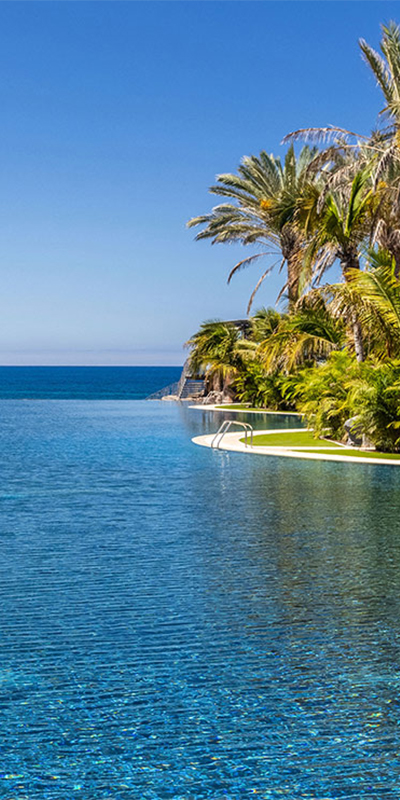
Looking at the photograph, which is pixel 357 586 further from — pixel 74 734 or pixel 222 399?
pixel 222 399

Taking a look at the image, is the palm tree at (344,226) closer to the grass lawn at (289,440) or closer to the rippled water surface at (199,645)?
the grass lawn at (289,440)

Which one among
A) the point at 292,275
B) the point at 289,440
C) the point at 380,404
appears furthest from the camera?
the point at 292,275

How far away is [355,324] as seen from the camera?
1958 centimetres

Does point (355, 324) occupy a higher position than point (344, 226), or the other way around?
point (344, 226)

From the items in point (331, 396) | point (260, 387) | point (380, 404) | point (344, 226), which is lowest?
point (380, 404)

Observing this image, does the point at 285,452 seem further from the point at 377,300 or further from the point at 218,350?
the point at 218,350

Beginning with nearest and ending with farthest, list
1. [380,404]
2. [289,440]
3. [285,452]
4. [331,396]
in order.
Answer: [380,404], [285,452], [331,396], [289,440]

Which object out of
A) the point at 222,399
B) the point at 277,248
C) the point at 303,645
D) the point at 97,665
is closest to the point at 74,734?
the point at 97,665

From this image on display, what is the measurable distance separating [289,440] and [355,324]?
334 centimetres

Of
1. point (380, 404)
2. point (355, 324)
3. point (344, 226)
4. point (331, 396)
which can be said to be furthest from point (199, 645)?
point (344, 226)

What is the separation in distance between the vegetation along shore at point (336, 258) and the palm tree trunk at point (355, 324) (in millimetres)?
31

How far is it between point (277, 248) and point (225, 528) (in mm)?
24107

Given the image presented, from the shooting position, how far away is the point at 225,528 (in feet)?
29.9

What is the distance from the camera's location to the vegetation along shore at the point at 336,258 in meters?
17.4
